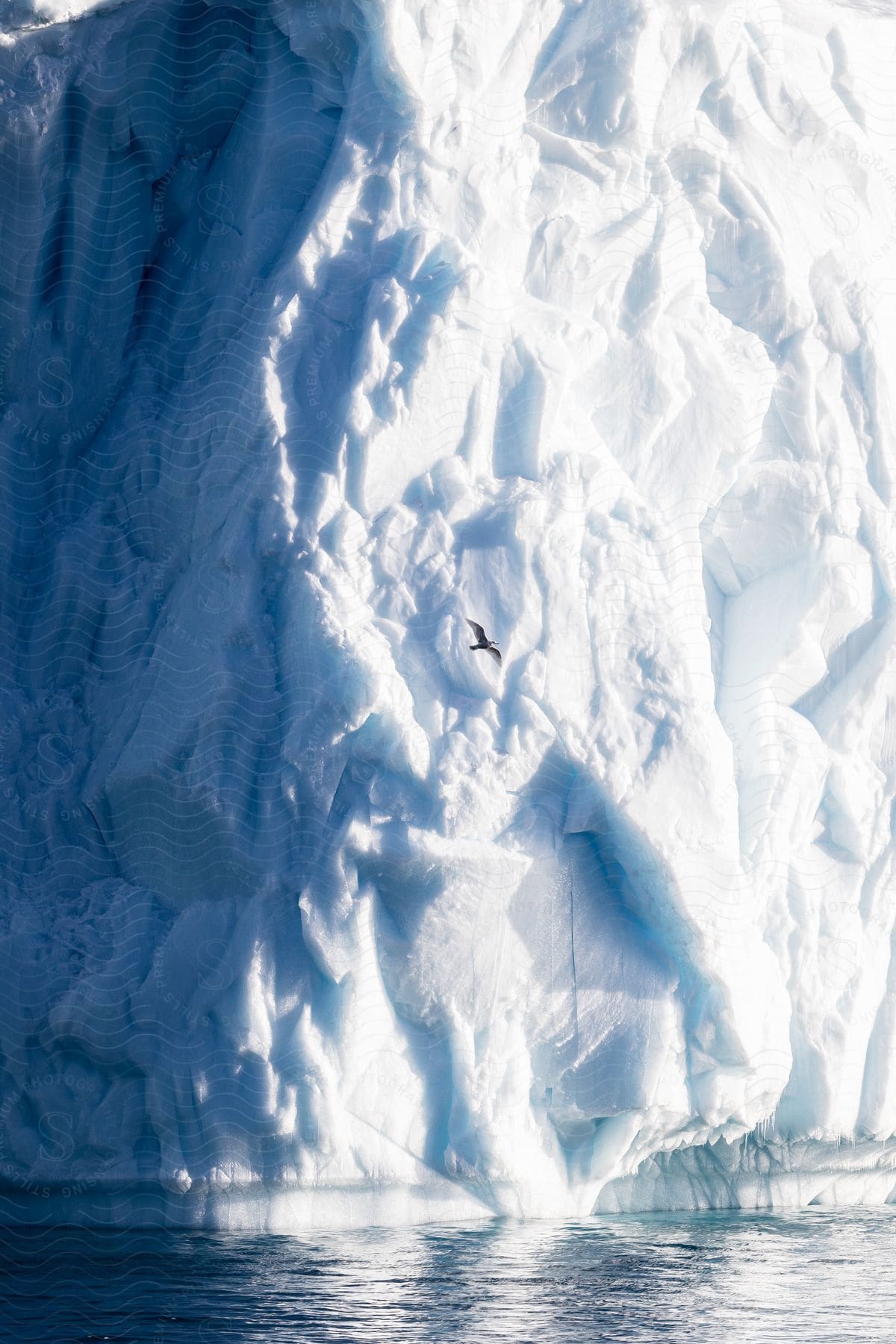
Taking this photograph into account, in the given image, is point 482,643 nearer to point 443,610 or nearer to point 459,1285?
point 443,610

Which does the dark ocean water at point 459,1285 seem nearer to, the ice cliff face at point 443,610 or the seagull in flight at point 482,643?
the ice cliff face at point 443,610

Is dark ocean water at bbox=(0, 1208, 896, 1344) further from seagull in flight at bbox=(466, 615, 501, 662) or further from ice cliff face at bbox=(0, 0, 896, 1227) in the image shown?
seagull in flight at bbox=(466, 615, 501, 662)

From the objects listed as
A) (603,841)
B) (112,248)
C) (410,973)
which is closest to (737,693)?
(603,841)

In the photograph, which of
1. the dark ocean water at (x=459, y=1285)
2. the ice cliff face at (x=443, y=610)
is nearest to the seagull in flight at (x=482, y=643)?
the ice cliff face at (x=443, y=610)

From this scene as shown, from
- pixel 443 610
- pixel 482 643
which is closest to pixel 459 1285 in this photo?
pixel 482 643

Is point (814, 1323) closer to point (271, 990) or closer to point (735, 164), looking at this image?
point (271, 990)
